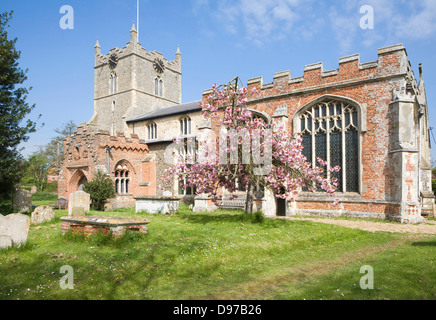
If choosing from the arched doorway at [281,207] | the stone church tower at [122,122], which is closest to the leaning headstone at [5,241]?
the stone church tower at [122,122]

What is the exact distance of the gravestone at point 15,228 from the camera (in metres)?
6.91

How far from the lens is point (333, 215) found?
1481cm

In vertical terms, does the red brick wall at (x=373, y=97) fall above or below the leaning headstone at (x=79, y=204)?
above

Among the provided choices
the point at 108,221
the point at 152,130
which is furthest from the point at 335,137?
the point at 152,130

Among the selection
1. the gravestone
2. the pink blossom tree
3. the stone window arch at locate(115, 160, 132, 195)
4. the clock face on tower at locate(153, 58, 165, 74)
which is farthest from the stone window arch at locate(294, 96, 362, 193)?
the clock face on tower at locate(153, 58, 165, 74)

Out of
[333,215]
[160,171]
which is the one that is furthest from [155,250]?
[160,171]

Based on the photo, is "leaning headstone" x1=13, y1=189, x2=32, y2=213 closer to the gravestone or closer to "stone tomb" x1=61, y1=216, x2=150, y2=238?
"stone tomb" x1=61, y1=216, x2=150, y2=238

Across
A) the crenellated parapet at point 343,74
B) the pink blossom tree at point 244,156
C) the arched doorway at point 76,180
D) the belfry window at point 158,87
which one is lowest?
the arched doorway at point 76,180

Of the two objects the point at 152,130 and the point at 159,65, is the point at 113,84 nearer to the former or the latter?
the point at 159,65

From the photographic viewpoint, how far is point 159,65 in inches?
1517

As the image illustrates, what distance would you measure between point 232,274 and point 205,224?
4522 millimetres

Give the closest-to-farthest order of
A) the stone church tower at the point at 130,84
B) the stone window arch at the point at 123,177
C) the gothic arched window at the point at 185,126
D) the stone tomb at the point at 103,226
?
the stone tomb at the point at 103,226
the stone window arch at the point at 123,177
the gothic arched window at the point at 185,126
the stone church tower at the point at 130,84

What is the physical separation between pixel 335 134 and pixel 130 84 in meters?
26.9

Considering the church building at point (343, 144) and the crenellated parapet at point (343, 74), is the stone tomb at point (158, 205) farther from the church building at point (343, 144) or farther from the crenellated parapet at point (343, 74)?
the crenellated parapet at point (343, 74)
